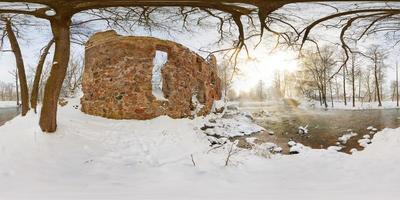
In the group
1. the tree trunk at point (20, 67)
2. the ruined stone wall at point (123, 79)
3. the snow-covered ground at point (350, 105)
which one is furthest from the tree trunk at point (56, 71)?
the snow-covered ground at point (350, 105)

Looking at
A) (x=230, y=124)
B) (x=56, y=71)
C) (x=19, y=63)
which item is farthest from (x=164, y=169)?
(x=230, y=124)

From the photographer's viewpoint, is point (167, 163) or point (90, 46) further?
point (90, 46)

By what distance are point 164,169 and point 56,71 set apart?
77.2 inches

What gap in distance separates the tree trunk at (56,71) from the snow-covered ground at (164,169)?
17 cm

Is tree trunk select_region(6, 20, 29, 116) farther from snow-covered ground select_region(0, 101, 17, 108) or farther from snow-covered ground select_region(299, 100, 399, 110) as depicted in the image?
snow-covered ground select_region(299, 100, 399, 110)

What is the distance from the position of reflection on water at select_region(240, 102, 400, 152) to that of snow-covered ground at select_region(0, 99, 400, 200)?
1494mm

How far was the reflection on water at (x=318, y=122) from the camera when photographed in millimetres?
7398

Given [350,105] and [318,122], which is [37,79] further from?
[350,105]

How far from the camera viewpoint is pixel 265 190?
11.5ft

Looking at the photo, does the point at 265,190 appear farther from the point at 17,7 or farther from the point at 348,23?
the point at 17,7

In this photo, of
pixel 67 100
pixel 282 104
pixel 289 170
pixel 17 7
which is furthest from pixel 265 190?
pixel 282 104

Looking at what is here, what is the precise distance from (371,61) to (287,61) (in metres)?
2.03

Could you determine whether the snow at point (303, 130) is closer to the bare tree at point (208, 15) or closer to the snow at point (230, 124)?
the snow at point (230, 124)

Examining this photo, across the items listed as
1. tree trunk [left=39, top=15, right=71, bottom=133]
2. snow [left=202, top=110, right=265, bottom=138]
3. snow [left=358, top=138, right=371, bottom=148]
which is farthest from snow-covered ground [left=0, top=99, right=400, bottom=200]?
snow [left=202, top=110, right=265, bottom=138]
